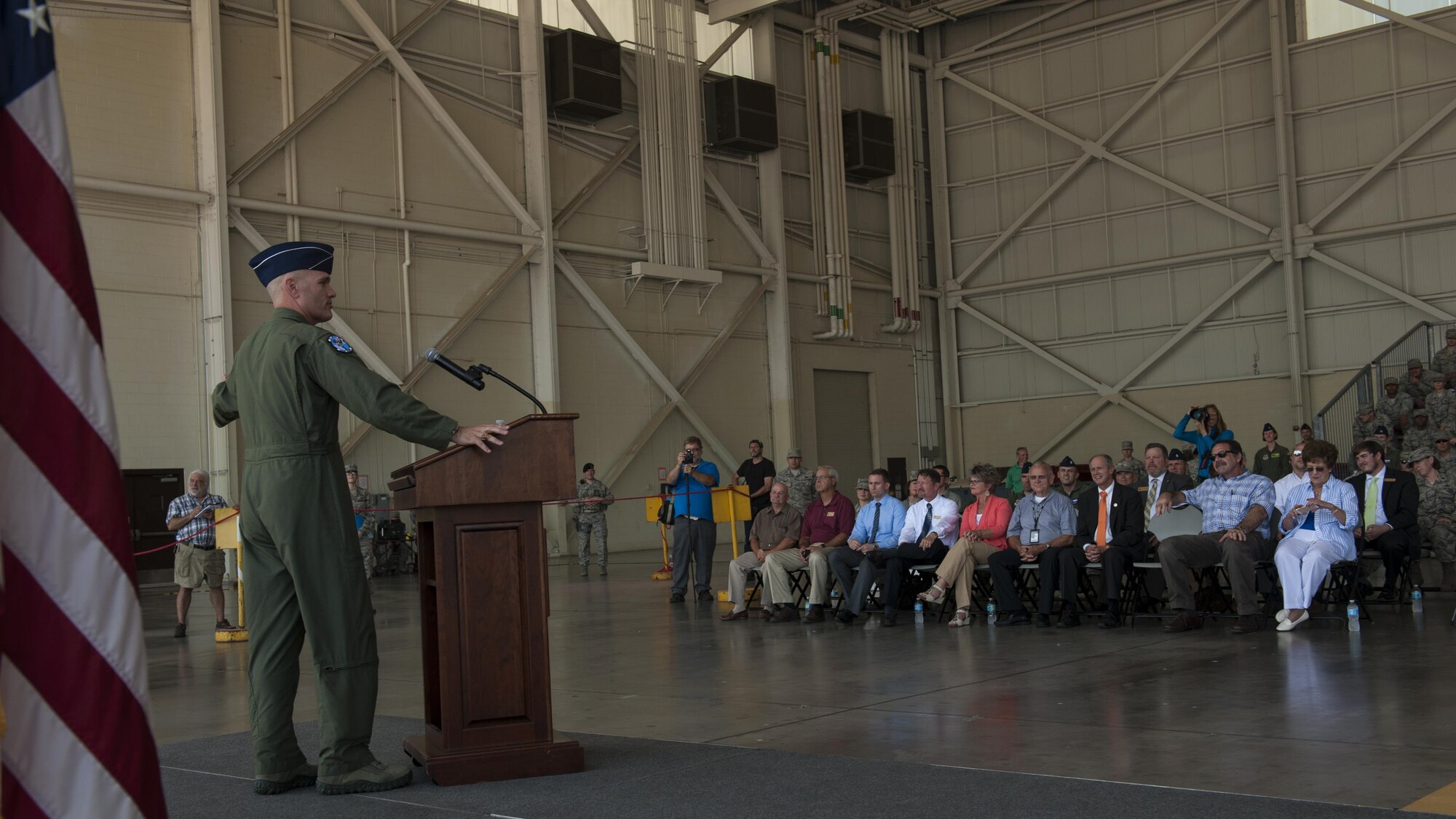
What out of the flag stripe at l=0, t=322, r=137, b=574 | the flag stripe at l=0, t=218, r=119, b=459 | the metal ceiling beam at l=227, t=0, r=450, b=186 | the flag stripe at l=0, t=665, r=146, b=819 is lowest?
the flag stripe at l=0, t=665, r=146, b=819

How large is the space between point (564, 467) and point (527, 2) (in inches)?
659

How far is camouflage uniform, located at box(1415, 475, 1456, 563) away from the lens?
30.5 feet

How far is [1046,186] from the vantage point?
80.1 ft

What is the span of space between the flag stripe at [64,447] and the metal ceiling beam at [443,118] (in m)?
17.7

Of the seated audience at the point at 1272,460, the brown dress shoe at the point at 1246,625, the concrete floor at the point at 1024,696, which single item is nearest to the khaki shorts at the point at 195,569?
the concrete floor at the point at 1024,696

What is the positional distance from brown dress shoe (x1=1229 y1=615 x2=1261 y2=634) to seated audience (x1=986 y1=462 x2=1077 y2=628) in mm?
1247

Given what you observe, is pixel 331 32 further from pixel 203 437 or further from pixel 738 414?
pixel 738 414

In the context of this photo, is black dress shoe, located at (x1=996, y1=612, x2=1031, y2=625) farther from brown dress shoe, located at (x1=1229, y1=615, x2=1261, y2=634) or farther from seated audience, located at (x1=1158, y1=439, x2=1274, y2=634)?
brown dress shoe, located at (x1=1229, y1=615, x2=1261, y2=634)

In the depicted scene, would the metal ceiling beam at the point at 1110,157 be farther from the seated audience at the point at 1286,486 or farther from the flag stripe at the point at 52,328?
the flag stripe at the point at 52,328

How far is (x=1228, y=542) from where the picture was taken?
799 centimetres

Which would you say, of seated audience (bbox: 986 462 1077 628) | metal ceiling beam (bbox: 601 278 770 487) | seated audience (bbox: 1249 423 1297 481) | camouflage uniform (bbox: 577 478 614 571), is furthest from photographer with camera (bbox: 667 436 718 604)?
metal ceiling beam (bbox: 601 278 770 487)

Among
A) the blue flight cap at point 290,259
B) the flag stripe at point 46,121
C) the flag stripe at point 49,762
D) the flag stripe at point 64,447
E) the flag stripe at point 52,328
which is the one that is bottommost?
the flag stripe at point 49,762

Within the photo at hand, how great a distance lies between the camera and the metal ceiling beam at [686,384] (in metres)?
20.6

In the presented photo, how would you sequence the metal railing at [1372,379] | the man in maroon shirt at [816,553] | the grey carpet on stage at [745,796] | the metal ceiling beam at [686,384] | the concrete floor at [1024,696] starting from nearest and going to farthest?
the grey carpet on stage at [745,796]
the concrete floor at [1024,696]
the man in maroon shirt at [816,553]
the metal railing at [1372,379]
the metal ceiling beam at [686,384]
